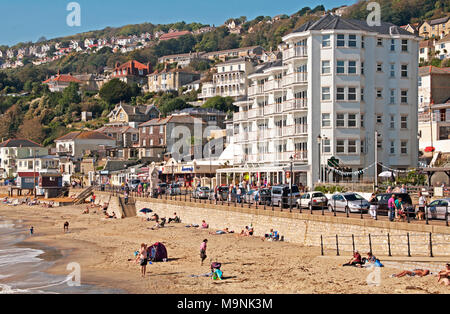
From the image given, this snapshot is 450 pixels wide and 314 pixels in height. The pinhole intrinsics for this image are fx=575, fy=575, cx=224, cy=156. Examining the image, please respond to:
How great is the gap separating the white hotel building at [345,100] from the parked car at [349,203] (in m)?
15.0

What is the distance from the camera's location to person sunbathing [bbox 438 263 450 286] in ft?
67.2

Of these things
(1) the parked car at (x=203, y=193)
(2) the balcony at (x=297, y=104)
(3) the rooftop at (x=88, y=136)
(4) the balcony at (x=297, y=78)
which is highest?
(4) the balcony at (x=297, y=78)

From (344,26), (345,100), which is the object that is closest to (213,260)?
(345,100)

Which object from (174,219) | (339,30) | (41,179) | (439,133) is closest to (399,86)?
(339,30)

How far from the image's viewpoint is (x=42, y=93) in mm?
195750

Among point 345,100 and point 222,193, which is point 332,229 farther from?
point 345,100

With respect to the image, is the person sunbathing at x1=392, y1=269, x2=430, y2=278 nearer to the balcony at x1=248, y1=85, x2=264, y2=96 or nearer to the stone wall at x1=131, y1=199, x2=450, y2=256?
the stone wall at x1=131, y1=199, x2=450, y2=256

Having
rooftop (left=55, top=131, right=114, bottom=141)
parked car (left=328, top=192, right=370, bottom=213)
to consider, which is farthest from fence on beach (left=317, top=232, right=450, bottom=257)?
rooftop (left=55, top=131, right=114, bottom=141)

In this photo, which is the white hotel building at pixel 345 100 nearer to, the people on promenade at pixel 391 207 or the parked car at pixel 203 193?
the parked car at pixel 203 193

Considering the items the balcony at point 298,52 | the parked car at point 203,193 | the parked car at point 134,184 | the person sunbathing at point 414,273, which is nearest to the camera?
the person sunbathing at point 414,273

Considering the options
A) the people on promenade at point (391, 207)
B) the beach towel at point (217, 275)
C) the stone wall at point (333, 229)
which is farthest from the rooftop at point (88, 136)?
the people on promenade at point (391, 207)

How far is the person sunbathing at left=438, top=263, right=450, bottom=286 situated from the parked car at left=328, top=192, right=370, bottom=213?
9829 mm

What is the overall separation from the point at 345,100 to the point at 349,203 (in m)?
18.4

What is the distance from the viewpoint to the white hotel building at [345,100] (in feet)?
159
